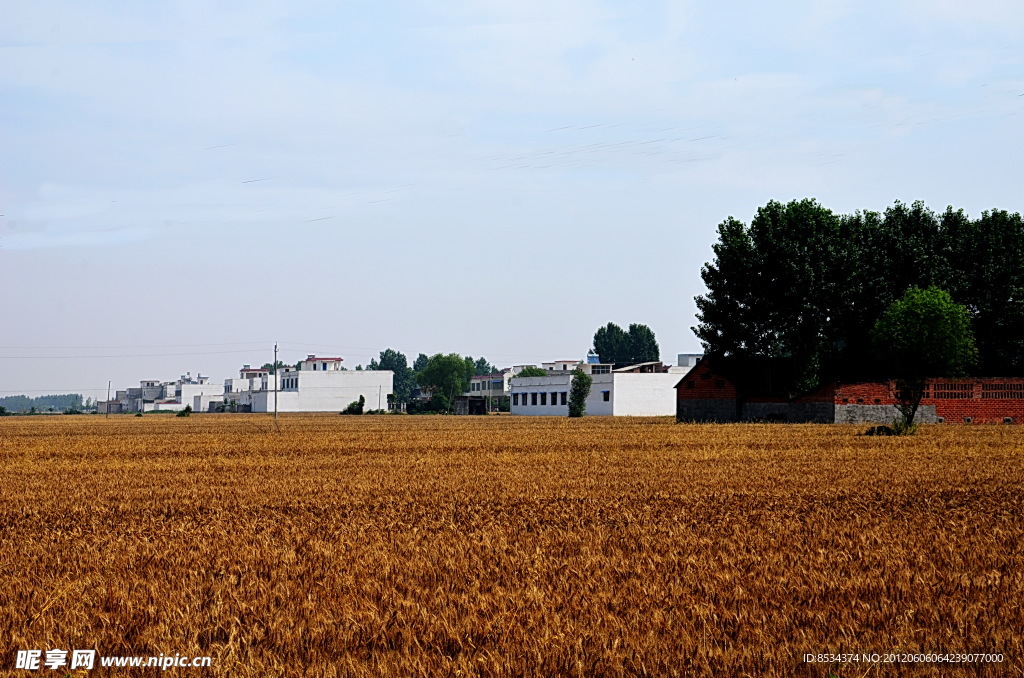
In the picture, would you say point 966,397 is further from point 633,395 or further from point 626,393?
point 633,395

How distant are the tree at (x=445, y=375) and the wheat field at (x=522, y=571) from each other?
15796 centimetres

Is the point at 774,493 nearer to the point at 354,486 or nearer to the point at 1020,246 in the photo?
the point at 354,486

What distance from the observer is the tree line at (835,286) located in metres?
64.9

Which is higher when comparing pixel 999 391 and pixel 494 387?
pixel 494 387

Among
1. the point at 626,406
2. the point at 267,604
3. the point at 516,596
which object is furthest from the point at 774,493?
the point at 626,406

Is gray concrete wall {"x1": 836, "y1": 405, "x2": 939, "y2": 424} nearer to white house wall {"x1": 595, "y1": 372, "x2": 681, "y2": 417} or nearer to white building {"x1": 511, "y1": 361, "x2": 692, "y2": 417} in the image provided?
white house wall {"x1": 595, "y1": 372, "x2": 681, "y2": 417}

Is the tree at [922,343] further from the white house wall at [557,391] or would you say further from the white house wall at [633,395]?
the white house wall at [557,391]

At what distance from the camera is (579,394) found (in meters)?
116

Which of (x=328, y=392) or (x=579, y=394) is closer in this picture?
(x=579, y=394)

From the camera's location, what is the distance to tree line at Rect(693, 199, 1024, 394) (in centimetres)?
6494

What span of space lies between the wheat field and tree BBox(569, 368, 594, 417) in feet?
293

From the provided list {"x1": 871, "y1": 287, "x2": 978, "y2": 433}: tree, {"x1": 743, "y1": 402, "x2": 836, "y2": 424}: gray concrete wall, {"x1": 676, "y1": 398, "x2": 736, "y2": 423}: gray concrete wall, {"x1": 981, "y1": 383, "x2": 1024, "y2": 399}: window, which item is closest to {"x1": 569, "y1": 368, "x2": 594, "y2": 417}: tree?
{"x1": 676, "y1": 398, "x2": 736, "y2": 423}: gray concrete wall

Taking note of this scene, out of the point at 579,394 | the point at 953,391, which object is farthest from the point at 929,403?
the point at 579,394

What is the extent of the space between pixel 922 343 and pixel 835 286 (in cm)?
1150
